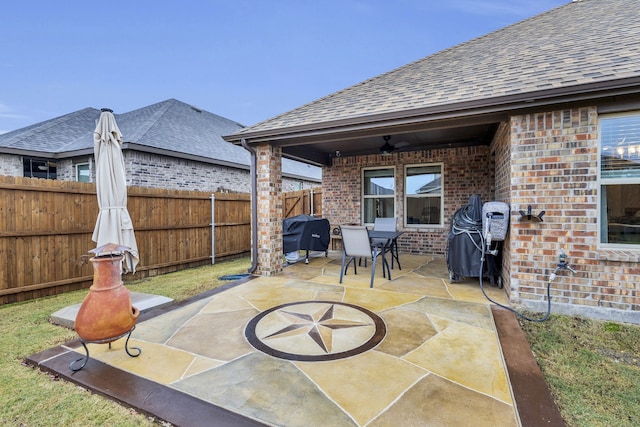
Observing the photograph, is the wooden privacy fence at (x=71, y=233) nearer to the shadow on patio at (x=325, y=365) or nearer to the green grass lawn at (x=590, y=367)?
the shadow on patio at (x=325, y=365)

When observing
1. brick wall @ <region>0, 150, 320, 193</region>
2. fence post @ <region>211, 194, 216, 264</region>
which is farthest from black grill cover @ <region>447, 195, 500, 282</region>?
brick wall @ <region>0, 150, 320, 193</region>

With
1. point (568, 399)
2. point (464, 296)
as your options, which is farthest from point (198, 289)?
point (568, 399)

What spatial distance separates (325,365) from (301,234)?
4081 mm

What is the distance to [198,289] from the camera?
4.75 metres

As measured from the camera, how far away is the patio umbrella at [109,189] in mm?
3660

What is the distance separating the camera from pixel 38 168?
9.26 metres

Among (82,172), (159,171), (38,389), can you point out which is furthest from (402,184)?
(82,172)

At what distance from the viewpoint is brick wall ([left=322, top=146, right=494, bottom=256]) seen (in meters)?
6.93

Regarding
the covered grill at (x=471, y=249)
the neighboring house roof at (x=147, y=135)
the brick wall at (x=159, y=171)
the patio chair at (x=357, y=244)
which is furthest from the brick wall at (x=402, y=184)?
the neighboring house roof at (x=147, y=135)

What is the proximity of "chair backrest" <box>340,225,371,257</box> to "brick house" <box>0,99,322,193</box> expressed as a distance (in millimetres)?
7010

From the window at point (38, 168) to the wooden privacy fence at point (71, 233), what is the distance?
662 centimetres

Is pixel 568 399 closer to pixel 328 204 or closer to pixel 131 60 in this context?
pixel 328 204

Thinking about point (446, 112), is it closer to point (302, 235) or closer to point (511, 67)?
point (511, 67)

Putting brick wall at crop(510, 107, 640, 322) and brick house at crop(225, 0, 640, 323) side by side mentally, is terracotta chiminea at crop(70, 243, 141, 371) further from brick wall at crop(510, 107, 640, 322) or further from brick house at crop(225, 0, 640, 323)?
brick wall at crop(510, 107, 640, 322)
